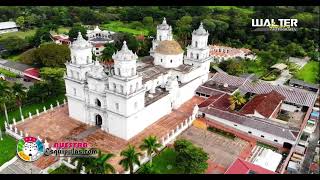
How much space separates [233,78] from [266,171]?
58.5ft

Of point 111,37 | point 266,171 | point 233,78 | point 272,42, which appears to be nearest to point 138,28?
point 111,37

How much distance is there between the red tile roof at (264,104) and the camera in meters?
34.0

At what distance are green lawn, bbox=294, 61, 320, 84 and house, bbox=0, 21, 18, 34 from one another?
56.3 m

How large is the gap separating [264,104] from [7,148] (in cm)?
2473

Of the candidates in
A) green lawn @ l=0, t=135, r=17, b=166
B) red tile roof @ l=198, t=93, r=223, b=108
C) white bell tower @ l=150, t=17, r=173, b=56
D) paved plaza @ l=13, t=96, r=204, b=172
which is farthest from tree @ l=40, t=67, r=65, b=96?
red tile roof @ l=198, t=93, r=223, b=108

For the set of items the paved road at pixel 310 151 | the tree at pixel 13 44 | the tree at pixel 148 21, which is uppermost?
the tree at pixel 148 21

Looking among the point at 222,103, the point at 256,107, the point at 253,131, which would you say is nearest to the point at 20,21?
the point at 222,103

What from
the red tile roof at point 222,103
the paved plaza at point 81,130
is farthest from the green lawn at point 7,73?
the red tile roof at point 222,103

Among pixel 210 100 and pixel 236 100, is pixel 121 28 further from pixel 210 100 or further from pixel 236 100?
pixel 236 100

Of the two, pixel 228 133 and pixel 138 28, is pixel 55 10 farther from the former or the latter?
pixel 228 133

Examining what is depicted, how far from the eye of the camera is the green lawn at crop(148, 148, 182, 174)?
27203 millimetres

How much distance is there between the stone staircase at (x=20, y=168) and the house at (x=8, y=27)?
49.5m

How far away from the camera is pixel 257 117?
33531 mm

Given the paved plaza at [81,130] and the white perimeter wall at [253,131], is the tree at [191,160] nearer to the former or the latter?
the paved plaza at [81,130]
